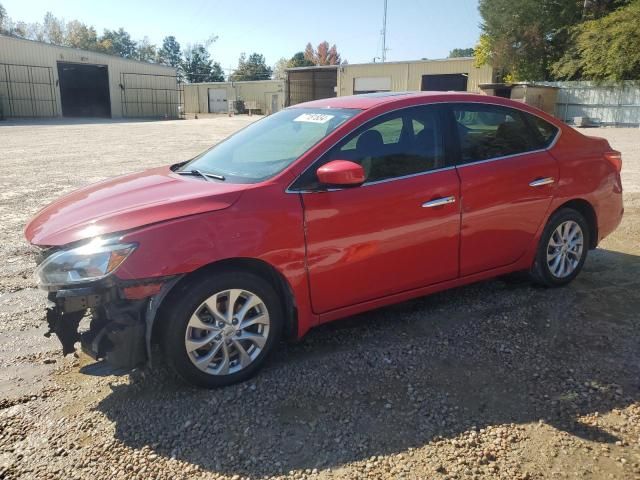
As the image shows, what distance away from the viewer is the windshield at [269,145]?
3635 millimetres

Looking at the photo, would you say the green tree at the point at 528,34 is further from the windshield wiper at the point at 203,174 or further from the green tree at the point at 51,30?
the green tree at the point at 51,30

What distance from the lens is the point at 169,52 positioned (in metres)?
125

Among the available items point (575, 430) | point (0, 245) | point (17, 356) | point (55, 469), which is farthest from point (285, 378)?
point (0, 245)

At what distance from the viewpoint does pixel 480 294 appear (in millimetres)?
4754

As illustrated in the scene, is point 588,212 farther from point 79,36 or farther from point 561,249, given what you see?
point 79,36

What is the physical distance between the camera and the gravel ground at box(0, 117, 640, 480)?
2.64 meters

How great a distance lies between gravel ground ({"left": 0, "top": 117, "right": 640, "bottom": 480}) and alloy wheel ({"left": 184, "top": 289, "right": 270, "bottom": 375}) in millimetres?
171

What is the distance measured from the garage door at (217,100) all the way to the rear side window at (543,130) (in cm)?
6174

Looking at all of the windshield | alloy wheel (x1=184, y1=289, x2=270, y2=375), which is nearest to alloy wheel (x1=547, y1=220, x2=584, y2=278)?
the windshield

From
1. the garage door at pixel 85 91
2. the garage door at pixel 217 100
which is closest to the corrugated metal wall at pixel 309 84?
the garage door at pixel 217 100

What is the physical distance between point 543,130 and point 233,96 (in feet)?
199

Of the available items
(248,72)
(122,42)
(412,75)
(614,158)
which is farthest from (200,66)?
(614,158)

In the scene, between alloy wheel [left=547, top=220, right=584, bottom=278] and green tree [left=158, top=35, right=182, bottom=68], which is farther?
green tree [left=158, top=35, right=182, bottom=68]

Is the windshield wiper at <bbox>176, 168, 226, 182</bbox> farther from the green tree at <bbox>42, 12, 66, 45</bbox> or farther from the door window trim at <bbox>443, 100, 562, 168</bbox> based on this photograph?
the green tree at <bbox>42, 12, 66, 45</bbox>
